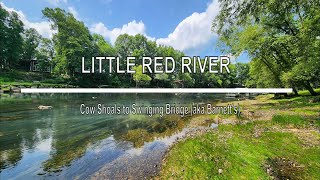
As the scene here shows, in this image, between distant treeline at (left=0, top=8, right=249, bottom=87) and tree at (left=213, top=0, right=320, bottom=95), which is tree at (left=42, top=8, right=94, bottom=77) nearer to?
distant treeline at (left=0, top=8, right=249, bottom=87)

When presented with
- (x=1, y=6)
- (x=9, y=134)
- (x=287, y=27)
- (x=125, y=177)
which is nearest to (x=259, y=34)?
(x=287, y=27)

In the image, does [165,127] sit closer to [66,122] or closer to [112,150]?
[112,150]

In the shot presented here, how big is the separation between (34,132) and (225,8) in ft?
57.0

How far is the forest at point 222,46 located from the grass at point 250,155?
24.6 ft

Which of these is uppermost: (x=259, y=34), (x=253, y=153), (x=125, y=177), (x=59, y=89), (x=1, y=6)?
(x=1, y=6)

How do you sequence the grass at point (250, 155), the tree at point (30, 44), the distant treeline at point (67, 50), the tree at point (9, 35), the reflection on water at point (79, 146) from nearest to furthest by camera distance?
the grass at point (250, 155)
the reflection on water at point (79, 146)
the tree at point (9, 35)
the distant treeline at point (67, 50)
the tree at point (30, 44)

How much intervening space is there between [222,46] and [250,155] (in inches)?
1283

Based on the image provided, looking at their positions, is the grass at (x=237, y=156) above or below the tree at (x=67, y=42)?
below

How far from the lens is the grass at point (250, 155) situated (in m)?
9.14

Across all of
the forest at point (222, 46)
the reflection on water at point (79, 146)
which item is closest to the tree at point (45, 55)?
the forest at point (222, 46)

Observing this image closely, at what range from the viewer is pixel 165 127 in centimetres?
2106

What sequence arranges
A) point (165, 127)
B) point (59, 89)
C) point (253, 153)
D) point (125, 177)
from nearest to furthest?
point (125, 177) → point (253, 153) → point (165, 127) → point (59, 89)

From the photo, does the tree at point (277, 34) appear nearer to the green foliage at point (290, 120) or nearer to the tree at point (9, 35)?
the green foliage at point (290, 120)

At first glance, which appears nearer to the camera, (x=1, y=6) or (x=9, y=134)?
(x=9, y=134)
